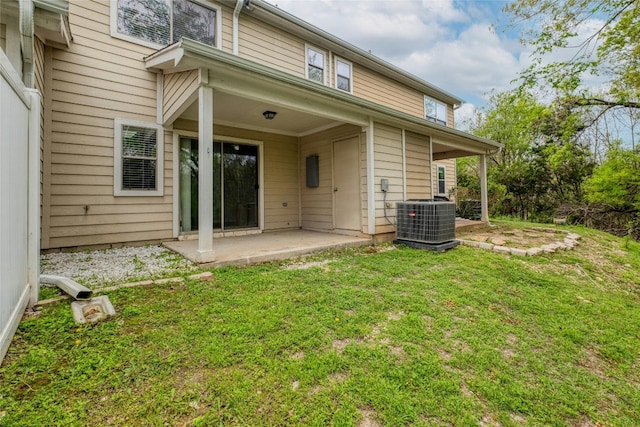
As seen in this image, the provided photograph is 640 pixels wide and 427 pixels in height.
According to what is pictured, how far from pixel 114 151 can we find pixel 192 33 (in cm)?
283

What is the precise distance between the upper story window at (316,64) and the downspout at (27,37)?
Answer: 5.65 m

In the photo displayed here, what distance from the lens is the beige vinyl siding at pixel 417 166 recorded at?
6.36 metres

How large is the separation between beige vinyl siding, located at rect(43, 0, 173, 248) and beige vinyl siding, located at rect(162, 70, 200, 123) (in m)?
0.30

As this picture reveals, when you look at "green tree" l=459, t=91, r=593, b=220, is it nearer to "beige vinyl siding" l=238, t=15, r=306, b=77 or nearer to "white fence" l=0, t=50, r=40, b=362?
"beige vinyl siding" l=238, t=15, r=306, b=77

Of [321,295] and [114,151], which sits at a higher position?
[114,151]

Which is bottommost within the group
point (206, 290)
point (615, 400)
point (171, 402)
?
point (615, 400)

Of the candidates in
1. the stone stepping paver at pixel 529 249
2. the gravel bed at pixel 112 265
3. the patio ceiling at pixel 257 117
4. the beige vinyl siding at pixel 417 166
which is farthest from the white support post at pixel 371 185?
the gravel bed at pixel 112 265

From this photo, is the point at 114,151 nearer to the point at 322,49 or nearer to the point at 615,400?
the point at 322,49

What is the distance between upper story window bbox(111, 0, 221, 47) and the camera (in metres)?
4.77

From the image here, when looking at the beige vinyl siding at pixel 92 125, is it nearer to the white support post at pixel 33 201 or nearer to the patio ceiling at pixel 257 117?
the patio ceiling at pixel 257 117

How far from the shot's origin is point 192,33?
18.0ft

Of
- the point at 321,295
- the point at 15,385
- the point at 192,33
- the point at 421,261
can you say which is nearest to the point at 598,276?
the point at 421,261

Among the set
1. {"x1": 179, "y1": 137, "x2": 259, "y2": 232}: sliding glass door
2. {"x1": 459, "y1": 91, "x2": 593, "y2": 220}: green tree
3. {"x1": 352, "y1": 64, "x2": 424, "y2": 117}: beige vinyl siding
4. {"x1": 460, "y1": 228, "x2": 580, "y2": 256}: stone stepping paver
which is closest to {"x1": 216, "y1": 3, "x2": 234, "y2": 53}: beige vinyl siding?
{"x1": 179, "y1": 137, "x2": 259, "y2": 232}: sliding glass door

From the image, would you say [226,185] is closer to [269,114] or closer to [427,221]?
[269,114]
